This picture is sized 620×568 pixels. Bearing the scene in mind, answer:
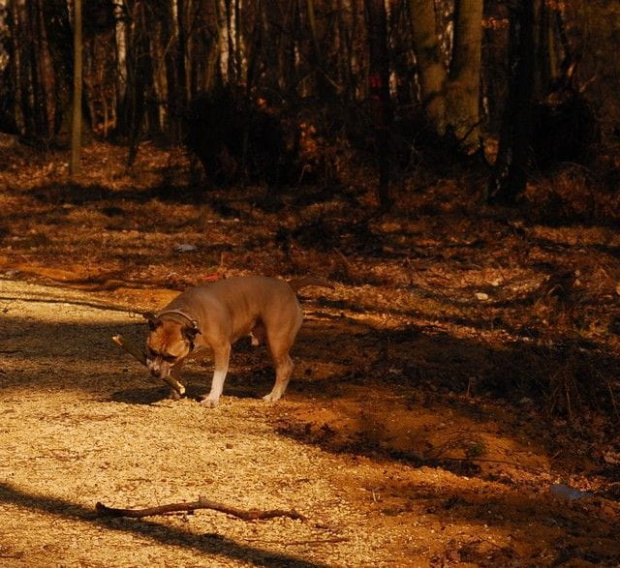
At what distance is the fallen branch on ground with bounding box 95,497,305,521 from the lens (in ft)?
20.6

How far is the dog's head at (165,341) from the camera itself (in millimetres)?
7852

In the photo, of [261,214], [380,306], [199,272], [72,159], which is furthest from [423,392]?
[72,159]

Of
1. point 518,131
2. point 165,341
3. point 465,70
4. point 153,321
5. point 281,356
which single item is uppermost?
point 465,70

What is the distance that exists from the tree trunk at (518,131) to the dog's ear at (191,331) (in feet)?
35.0

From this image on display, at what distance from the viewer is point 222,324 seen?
8336mm

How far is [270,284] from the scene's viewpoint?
8734mm

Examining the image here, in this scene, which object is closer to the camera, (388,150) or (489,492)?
(489,492)

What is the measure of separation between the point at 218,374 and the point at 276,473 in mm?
1436

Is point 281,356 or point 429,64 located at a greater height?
point 429,64

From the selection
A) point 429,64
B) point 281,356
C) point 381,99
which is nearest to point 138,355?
point 281,356

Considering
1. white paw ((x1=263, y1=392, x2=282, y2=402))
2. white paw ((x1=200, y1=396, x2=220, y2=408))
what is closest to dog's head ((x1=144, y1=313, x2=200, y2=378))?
white paw ((x1=200, y1=396, x2=220, y2=408))

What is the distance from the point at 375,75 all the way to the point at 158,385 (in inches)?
456

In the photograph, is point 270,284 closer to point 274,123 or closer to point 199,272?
point 199,272

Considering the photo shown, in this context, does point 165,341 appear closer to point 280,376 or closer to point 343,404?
point 280,376
